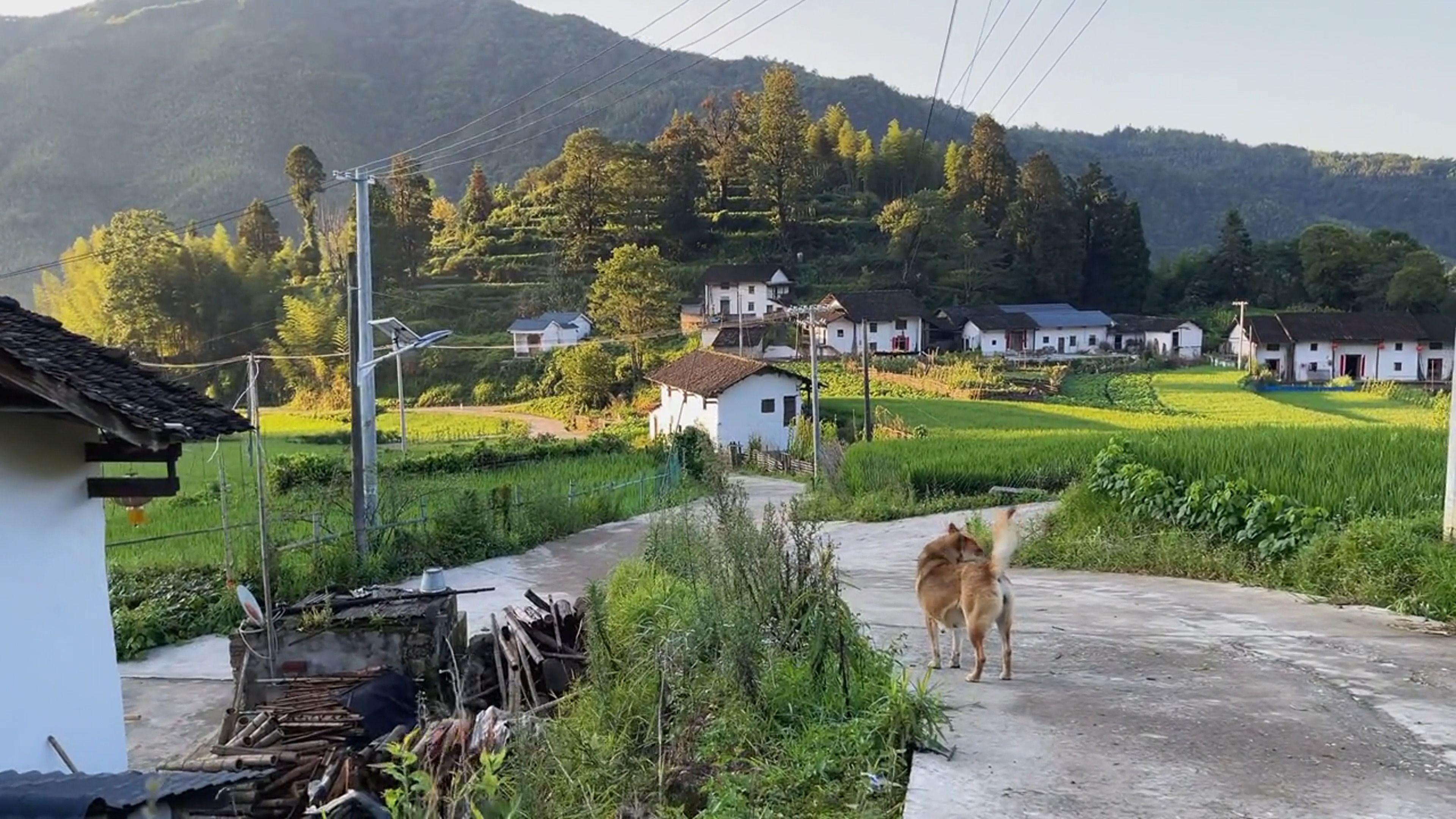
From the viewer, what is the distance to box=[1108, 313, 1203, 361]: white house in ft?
179

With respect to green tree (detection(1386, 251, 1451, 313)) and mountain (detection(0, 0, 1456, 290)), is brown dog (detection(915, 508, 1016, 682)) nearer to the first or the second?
green tree (detection(1386, 251, 1451, 313))

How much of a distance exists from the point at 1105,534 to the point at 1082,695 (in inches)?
228

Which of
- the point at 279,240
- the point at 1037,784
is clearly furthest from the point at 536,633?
the point at 279,240

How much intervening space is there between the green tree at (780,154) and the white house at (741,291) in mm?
10089

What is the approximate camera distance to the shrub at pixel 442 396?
4628cm

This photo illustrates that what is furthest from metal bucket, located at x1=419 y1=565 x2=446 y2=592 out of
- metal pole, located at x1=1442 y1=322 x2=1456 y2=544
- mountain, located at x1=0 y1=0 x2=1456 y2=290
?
mountain, located at x1=0 y1=0 x2=1456 y2=290

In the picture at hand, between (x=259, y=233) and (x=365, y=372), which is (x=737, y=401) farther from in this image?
(x=259, y=233)

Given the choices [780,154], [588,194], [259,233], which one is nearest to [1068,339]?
[780,154]

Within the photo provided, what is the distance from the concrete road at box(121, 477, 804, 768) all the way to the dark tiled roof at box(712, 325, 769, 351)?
29913 mm

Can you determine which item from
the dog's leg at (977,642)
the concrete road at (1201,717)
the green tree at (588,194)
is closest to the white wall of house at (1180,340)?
the green tree at (588,194)

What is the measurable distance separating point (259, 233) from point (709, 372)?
42.3 metres

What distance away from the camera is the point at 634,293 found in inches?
1912

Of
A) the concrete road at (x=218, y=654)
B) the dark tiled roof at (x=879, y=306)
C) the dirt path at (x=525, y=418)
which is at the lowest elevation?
the concrete road at (x=218, y=654)

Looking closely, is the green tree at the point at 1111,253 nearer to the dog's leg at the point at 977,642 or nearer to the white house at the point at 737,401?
the white house at the point at 737,401
